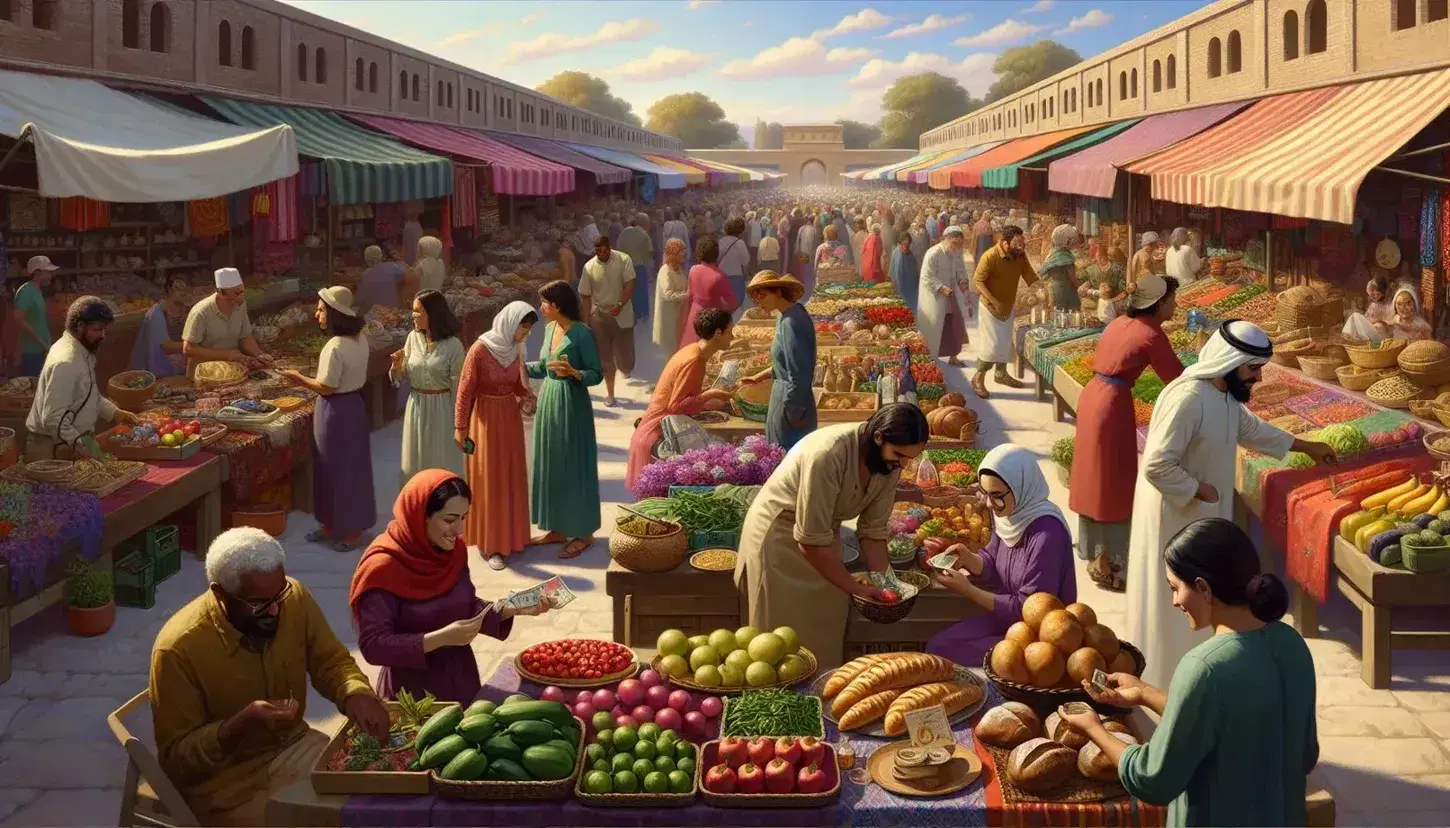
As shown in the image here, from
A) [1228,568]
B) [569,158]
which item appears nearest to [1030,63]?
[569,158]

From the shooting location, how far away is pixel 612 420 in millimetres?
13570

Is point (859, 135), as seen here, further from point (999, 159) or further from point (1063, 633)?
point (1063, 633)

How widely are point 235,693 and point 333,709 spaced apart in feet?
7.94

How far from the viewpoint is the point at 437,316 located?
8.71m

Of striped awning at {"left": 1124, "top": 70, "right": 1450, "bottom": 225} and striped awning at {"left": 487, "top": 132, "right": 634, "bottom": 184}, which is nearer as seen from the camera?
striped awning at {"left": 1124, "top": 70, "right": 1450, "bottom": 225}

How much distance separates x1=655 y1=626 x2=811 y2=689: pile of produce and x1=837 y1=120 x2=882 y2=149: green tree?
169 meters

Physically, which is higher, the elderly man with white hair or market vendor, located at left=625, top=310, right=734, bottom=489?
market vendor, located at left=625, top=310, right=734, bottom=489

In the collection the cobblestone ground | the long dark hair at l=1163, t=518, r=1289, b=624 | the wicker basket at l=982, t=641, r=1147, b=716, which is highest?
the long dark hair at l=1163, t=518, r=1289, b=624

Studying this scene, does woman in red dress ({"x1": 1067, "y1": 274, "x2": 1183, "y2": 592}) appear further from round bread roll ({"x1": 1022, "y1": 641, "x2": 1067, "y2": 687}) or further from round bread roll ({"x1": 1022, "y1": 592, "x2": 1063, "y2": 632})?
round bread roll ({"x1": 1022, "y1": 641, "x2": 1067, "y2": 687})

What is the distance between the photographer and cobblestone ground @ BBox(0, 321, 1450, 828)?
5.57m

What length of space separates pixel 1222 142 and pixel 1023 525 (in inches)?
380

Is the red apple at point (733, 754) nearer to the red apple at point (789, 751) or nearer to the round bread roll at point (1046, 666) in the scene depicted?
the red apple at point (789, 751)

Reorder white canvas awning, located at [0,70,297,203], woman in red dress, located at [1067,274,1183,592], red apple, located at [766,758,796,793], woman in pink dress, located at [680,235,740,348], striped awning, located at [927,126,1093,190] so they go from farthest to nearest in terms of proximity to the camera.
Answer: striped awning, located at [927,126,1093,190], woman in pink dress, located at [680,235,740,348], white canvas awning, located at [0,70,297,203], woman in red dress, located at [1067,274,1183,592], red apple, located at [766,758,796,793]

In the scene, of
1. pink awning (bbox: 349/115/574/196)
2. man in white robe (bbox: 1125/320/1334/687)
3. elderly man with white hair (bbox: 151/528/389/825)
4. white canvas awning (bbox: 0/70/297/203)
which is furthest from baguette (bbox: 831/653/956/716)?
pink awning (bbox: 349/115/574/196)
